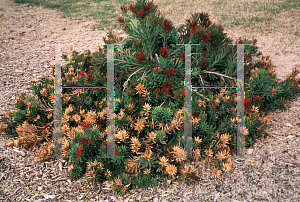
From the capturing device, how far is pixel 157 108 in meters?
2.34

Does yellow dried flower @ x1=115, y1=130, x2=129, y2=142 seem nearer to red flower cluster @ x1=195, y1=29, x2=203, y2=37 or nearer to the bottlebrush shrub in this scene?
the bottlebrush shrub

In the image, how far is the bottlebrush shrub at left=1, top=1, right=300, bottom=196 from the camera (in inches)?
87.1

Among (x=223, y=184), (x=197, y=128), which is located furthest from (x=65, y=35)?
(x=223, y=184)

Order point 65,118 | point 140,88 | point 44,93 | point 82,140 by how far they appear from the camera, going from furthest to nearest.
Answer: point 44,93
point 65,118
point 140,88
point 82,140

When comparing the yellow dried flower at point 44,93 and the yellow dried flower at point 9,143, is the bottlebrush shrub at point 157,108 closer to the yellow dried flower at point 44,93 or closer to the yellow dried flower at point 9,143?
the yellow dried flower at point 44,93

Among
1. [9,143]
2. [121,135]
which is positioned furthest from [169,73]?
[9,143]

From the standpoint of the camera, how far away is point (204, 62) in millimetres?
2719

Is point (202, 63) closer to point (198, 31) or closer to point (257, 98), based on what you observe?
point (198, 31)

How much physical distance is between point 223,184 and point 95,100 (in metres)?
1.72

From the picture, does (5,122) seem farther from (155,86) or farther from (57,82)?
(155,86)

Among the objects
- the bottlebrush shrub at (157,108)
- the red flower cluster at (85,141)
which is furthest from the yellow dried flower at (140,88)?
the red flower cluster at (85,141)

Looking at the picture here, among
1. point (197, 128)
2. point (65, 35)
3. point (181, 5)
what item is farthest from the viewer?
point (181, 5)

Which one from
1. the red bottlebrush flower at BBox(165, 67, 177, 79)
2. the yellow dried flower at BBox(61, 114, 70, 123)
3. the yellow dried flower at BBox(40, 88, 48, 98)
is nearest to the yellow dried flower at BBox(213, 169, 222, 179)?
the red bottlebrush flower at BBox(165, 67, 177, 79)

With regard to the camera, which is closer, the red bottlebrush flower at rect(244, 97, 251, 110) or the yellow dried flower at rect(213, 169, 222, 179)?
the yellow dried flower at rect(213, 169, 222, 179)
